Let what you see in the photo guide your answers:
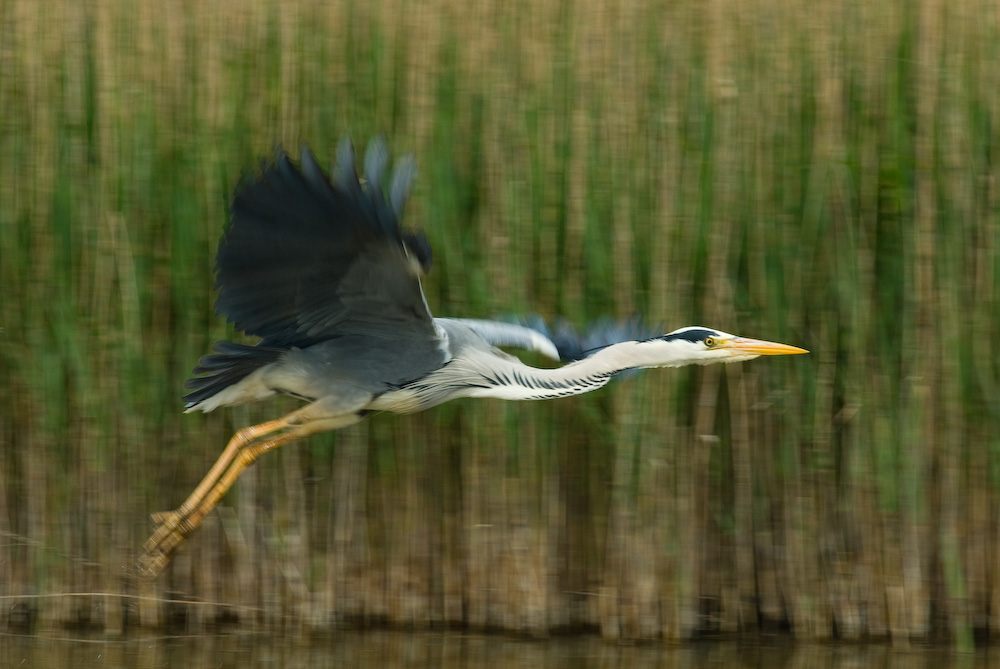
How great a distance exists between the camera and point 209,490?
2979mm

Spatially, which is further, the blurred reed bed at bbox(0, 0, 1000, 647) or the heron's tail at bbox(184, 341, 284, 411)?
the blurred reed bed at bbox(0, 0, 1000, 647)

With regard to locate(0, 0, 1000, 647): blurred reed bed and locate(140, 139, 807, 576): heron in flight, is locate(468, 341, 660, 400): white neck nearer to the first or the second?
locate(140, 139, 807, 576): heron in flight

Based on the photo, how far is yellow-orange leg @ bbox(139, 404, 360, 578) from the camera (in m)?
2.93

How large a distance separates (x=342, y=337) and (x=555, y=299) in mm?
593

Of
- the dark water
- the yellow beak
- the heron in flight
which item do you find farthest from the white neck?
the dark water

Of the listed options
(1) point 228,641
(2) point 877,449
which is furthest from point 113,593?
(2) point 877,449

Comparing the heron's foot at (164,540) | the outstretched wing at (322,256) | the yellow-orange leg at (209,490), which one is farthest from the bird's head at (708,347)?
the heron's foot at (164,540)

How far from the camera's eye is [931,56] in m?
3.16

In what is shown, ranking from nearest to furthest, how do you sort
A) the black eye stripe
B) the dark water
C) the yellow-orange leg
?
the black eye stripe
the yellow-orange leg
the dark water

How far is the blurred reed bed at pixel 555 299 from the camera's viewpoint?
10.3 feet

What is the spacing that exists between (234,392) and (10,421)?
27.3 inches

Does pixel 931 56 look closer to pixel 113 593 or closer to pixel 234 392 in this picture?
pixel 234 392

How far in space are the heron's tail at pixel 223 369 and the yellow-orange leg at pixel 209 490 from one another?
12 centimetres

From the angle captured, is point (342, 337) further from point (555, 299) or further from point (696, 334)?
point (696, 334)
